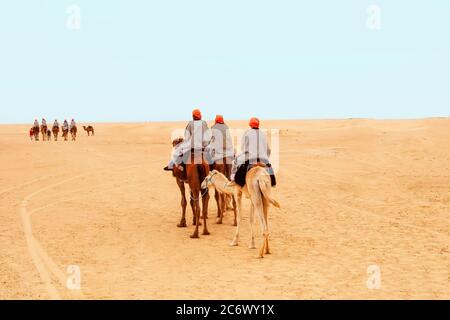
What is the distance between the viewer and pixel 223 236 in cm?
1380

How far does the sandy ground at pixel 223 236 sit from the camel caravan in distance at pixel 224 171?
2.25 feet

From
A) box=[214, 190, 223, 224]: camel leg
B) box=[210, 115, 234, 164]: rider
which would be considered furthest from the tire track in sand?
box=[210, 115, 234, 164]: rider

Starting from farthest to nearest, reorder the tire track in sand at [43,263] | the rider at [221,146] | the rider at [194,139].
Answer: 1. the rider at [221,146]
2. the rider at [194,139]
3. the tire track in sand at [43,263]

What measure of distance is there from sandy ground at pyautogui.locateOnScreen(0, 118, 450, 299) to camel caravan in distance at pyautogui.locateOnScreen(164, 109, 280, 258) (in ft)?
2.25

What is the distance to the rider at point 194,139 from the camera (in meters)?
13.7

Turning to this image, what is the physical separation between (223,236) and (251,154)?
109 inches

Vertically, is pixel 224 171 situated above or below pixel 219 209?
above

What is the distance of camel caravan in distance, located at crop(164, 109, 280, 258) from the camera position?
1168cm

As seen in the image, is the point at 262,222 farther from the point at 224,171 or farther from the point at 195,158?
the point at 224,171

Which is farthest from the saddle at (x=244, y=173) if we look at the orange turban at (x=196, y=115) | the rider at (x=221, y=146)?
the rider at (x=221, y=146)

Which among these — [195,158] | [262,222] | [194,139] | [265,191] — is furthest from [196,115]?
[262,222]

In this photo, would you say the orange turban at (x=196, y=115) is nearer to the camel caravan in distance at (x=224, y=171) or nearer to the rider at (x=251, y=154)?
the camel caravan in distance at (x=224, y=171)

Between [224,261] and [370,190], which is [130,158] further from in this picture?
[224,261]
